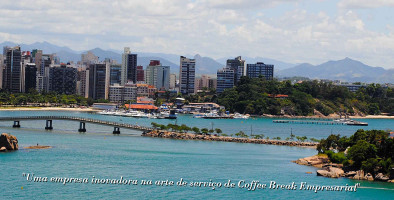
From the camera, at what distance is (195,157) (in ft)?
181

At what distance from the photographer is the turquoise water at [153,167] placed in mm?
37969

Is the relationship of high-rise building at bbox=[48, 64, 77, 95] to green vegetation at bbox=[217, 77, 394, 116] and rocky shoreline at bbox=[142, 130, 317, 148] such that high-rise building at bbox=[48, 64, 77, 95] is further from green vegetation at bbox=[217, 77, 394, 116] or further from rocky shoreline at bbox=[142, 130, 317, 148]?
rocky shoreline at bbox=[142, 130, 317, 148]

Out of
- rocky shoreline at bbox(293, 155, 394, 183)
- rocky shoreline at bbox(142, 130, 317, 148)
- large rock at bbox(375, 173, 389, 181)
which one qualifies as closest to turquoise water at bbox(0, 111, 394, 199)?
rocky shoreline at bbox(293, 155, 394, 183)

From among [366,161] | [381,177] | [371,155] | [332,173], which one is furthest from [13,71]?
[381,177]

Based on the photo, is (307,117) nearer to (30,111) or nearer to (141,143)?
(30,111)

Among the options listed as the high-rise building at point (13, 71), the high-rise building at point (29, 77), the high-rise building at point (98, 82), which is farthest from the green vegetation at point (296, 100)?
the high-rise building at point (13, 71)

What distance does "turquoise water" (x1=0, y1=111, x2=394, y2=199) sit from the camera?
125 feet

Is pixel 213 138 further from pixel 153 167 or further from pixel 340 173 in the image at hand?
pixel 340 173

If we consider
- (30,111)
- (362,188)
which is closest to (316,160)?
(362,188)

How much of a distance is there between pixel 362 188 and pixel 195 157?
60.3 feet

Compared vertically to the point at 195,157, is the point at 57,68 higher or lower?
higher

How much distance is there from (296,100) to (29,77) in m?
81.1

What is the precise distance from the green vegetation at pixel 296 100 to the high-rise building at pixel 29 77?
50.3 m

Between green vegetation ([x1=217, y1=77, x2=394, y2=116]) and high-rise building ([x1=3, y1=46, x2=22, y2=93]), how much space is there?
168 feet
